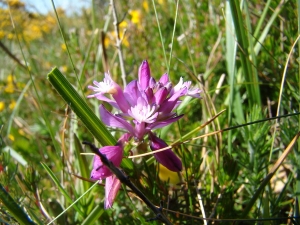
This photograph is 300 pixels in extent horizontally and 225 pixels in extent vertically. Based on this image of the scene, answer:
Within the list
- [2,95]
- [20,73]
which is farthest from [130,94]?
[20,73]

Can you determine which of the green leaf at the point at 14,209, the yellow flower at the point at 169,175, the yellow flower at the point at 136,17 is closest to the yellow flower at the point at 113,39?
the yellow flower at the point at 136,17

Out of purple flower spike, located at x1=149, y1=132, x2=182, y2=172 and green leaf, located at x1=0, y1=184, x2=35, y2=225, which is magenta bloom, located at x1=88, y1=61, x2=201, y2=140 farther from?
green leaf, located at x1=0, y1=184, x2=35, y2=225

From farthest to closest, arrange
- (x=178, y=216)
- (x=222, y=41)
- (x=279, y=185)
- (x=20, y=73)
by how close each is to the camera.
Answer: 1. (x=20, y=73)
2. (x=222, y=41)
3. (x=279, y=185)
4. (x=178, y=216)

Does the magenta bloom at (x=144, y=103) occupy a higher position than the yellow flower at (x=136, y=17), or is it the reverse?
the yellow flower at (x=136, y=17)

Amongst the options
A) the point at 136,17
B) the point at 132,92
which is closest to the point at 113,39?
the point at 136,17

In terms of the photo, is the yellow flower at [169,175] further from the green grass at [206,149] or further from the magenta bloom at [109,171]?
the magenta bloom at [109,171]

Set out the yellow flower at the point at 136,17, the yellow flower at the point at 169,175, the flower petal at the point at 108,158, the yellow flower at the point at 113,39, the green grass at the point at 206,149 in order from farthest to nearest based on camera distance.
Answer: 1. the yellow flower at the point at 136,17
2. the yellow flower at the point at 113,39
3. the yellow flower at the point at 169,175
4. the green grass at the point at 206,149
5. the flower petal at the point at 108,158

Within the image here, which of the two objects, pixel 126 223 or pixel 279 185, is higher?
pixel 126 223

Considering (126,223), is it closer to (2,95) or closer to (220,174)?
(220,174)

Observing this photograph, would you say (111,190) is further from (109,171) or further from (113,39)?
(113,39)
